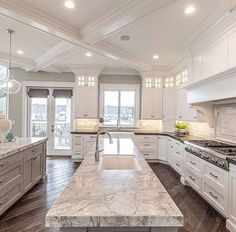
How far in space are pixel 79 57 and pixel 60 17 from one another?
2157mm

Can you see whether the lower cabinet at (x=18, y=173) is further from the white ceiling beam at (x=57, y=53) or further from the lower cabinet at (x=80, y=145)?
the white ceiling beam at (x=57, y=53)

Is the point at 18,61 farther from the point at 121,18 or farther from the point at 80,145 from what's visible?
the point at 121,18

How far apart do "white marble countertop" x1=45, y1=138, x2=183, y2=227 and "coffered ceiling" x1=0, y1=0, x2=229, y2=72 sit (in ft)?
7.40

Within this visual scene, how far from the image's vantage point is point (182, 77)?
5.36m

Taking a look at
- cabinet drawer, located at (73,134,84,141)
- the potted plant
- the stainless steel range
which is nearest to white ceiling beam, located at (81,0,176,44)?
the stainless steel range

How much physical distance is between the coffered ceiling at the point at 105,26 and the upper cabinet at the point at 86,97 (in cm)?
115

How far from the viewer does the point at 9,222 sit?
2.62 meters

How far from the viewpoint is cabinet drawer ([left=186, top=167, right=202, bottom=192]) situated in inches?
132

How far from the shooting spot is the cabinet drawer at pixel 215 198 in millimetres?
2615

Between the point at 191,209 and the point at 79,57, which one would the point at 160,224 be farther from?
the point at 79,57

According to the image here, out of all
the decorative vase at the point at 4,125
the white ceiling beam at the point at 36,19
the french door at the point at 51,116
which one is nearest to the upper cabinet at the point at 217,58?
the white ceiling beam at the point at 36,19

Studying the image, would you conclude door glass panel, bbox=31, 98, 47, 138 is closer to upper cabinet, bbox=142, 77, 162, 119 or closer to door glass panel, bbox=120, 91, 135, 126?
door glass panel, bbox=120, 91, 135, 126

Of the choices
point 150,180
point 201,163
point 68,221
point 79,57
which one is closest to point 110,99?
point 79,57

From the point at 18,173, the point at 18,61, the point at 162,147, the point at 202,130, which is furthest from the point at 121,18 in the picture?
the point at 162,147
